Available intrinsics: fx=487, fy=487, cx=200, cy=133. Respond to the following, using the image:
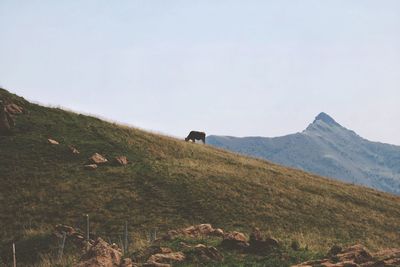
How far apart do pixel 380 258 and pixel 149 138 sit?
4772 centimetres

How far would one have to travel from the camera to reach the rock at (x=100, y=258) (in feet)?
60.3

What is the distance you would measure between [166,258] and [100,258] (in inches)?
101

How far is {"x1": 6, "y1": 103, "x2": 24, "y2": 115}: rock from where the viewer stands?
5872cm

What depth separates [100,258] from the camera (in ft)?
61.3

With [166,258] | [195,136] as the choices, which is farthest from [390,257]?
[195,136]

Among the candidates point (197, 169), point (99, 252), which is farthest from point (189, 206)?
point (99, 252)

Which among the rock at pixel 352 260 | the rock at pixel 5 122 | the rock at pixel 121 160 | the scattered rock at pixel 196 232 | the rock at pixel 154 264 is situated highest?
the rock at pixel 5 122

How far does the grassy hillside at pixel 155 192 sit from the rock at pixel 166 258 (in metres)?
15.5

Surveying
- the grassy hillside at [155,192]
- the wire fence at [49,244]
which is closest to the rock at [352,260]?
the wire fence at [49,244]

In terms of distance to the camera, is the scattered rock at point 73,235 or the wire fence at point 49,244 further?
the scattered rock at point 73,235

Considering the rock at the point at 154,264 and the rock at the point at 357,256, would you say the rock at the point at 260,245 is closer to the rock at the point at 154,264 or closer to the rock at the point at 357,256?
the rock at the point at 357,256

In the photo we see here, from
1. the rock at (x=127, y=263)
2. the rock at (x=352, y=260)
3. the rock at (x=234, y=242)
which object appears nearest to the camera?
the rock at (x=352, y=260)

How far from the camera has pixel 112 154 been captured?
54.3 m

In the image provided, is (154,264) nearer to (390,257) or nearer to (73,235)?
(390,257)
